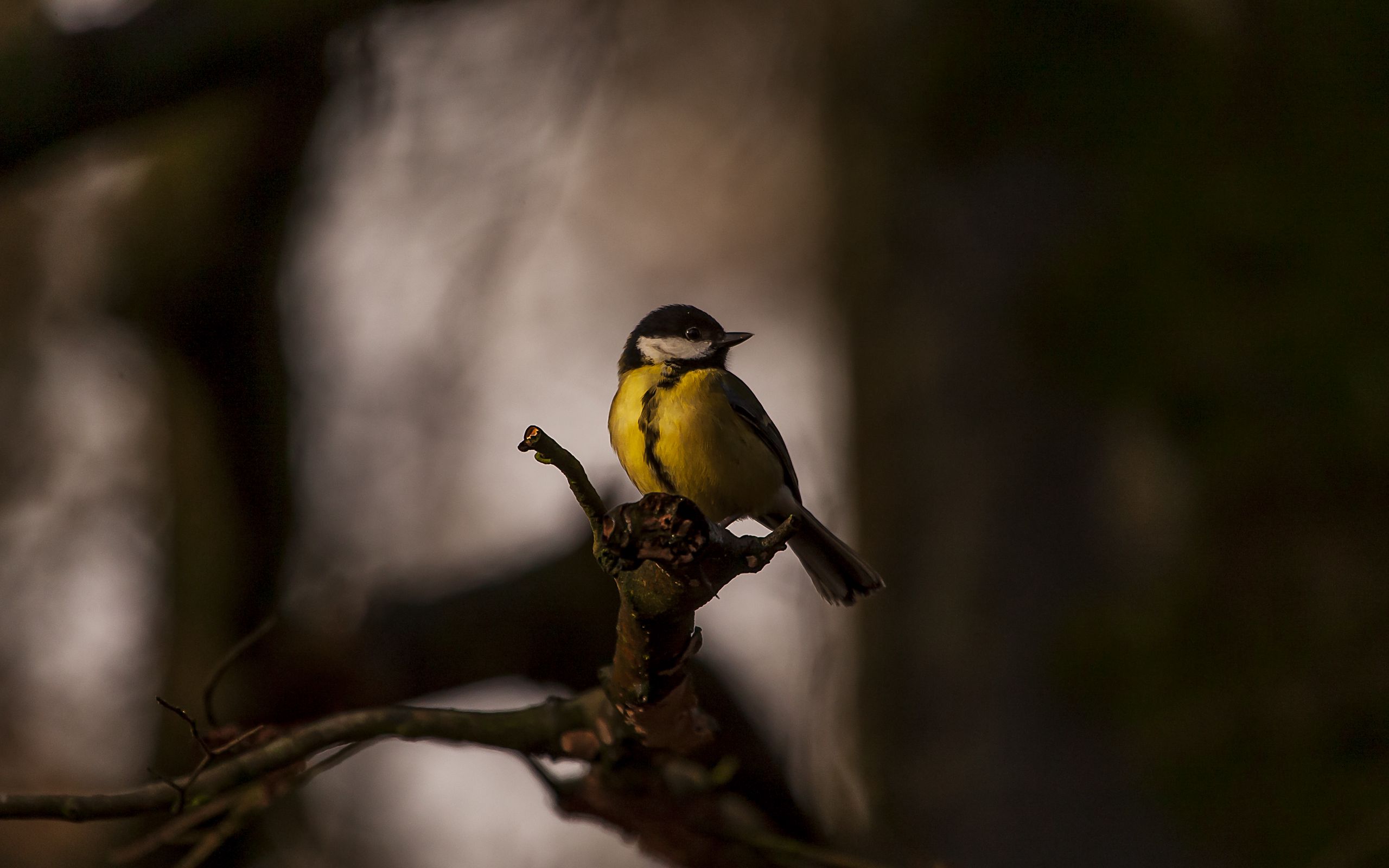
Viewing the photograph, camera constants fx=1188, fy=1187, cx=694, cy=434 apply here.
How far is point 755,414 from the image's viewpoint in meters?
4.22

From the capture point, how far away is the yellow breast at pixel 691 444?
12.6 feet

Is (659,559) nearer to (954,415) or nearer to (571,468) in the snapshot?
(571,468)

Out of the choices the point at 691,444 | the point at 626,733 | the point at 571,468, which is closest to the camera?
the point at 571,468

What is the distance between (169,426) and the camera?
5500 mm

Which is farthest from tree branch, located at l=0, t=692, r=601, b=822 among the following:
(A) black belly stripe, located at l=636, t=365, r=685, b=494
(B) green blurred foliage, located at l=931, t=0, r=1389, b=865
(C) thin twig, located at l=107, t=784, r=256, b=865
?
(B) green blurred foliage, located at l=931, t=0, r=1389, b=865

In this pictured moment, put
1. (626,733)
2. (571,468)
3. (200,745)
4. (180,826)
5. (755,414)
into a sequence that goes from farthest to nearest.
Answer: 1. (755,414)
2. (180,826)
3. (626,733)
4. (200,745)
5. (571,468)

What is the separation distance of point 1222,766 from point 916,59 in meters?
3.11

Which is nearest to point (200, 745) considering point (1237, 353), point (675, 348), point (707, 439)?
point (707, 439)

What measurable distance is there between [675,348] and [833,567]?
977mm

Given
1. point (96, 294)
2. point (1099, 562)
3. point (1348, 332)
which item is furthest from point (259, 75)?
point (1348, 332)

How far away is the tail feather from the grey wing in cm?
24

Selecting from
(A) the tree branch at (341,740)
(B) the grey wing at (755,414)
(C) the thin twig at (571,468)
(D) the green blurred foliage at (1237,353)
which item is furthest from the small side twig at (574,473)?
(D) the green blurred foliage at (1237,353)

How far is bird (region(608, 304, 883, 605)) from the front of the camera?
3.85 meters

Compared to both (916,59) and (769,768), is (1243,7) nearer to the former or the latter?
(916,59)
